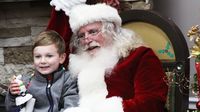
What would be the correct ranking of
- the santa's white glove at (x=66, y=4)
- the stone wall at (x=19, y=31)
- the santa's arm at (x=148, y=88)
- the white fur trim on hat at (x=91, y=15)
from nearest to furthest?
1. the santa's arm at (x=148, y=88)
2. the white fur trim on hat at (x=91, y=15)
3. the santa's white glove at (x=66, y=4)
4. the stone wall at (x=19, y=31)

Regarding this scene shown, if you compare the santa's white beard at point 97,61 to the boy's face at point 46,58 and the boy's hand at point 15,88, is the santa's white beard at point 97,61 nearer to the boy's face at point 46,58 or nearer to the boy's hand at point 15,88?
the boy's face at point 46,58

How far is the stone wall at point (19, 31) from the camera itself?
2.92m

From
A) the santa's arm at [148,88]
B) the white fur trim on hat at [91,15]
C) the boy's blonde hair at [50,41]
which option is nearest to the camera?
the santa's arm at [148,88]

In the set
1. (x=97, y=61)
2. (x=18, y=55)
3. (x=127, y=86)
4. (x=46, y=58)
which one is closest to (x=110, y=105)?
(x=127, y=86)

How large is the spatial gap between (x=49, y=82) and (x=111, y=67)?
0.35 meters

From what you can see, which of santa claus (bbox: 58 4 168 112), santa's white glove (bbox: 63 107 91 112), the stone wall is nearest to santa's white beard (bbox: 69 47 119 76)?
santa claus (bbox: 58 4 168 112)

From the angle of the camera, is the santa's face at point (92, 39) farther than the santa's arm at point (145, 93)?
Yes

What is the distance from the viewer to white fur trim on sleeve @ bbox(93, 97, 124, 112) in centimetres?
212

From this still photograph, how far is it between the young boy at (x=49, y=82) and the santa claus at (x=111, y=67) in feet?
0.30

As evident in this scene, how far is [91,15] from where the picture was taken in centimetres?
233

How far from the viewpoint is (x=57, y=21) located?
2643mm

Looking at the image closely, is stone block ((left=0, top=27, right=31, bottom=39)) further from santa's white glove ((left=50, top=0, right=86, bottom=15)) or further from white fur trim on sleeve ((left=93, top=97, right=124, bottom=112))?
white fur trim on sleeve ((left=93, top=97, right=124, bottom=112))

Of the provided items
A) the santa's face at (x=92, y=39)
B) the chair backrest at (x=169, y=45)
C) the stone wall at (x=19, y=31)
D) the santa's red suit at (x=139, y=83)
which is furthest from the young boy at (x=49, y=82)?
the stone wall at (x=19, y=31)

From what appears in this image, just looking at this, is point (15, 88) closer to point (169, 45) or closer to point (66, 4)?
point (66, 4)
